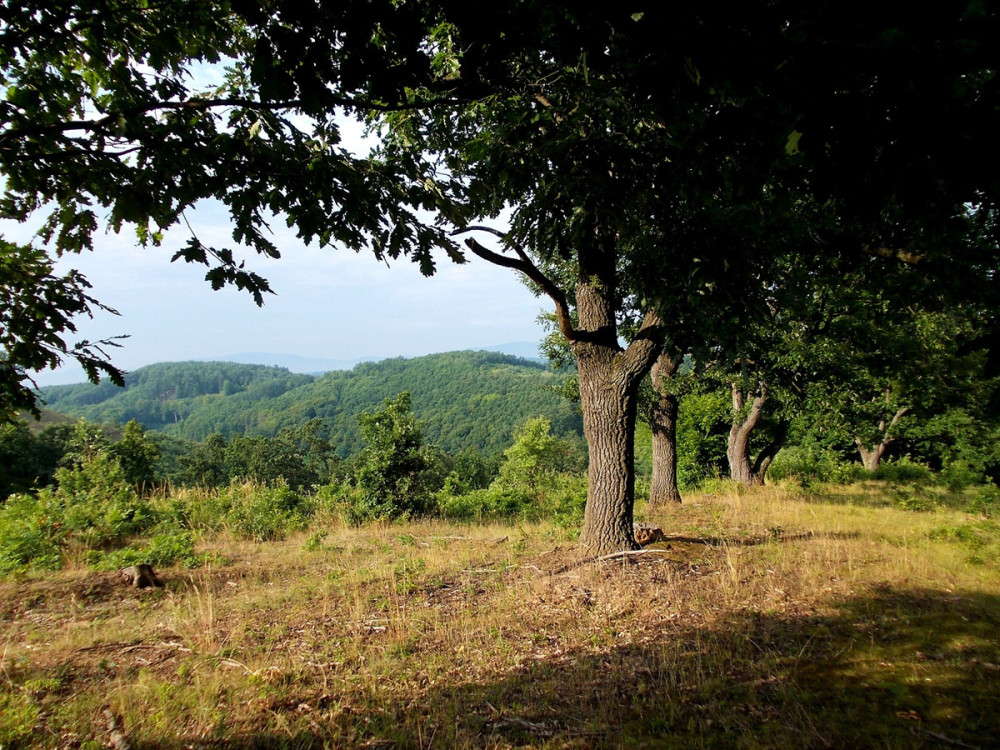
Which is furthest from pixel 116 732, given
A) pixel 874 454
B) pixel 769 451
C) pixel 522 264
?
pixel 874 454

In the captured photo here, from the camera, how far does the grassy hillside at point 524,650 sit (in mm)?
3229

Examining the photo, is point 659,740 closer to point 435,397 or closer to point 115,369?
point 115,369

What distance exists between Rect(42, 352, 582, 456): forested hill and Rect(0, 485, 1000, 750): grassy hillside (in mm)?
91466

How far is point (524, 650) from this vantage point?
4.41 m

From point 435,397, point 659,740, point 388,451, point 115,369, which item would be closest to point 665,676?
point 659,740

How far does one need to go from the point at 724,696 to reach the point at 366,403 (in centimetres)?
14566

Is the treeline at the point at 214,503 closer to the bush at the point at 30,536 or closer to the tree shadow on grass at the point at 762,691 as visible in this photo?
the bush at the point at 30,536

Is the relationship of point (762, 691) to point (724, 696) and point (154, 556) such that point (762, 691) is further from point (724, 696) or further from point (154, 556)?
point (154, 556)

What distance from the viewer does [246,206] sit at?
2723 millimetres

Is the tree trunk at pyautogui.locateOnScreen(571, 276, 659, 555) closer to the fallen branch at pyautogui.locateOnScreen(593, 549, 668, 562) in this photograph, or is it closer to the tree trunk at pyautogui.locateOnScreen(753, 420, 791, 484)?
the fallen branch at pyautogui.locateOnScreen(593, 549, 668, 562)

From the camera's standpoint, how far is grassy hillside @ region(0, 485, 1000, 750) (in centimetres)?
323

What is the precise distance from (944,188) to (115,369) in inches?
154

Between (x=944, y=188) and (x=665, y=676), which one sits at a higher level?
A: (x=944, y=188)

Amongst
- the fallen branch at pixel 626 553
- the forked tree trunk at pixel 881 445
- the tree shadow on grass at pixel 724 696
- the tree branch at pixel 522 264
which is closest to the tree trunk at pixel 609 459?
the fallen branch at pixel 626 553
